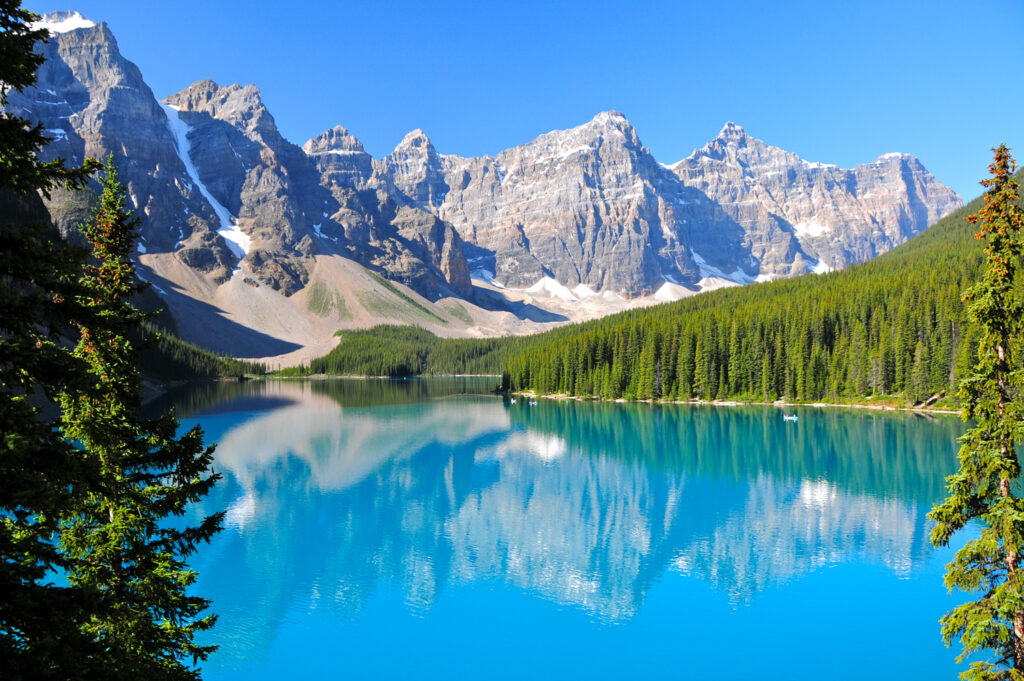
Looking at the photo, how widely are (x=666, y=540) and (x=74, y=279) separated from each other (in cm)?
3172

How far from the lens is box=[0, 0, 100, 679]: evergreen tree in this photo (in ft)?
19.5

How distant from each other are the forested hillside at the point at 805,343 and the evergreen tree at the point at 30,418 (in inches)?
3412

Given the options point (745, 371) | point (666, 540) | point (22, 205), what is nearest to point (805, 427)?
point (745, 371)

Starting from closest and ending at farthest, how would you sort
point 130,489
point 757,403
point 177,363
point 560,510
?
point 130,489, point 560,510, point 757,403, point 177,363

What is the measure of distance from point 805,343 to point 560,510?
7299cm

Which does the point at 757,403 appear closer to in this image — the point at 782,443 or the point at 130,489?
the point at 782,443

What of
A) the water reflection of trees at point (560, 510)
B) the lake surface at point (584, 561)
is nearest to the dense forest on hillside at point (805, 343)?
the water reflection of trees at point (560, 510)

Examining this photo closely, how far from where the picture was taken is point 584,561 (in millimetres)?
30453

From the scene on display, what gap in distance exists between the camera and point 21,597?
19.4 ft

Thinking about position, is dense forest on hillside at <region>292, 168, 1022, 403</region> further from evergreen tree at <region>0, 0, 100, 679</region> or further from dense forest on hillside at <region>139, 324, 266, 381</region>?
dense forest on hillside at <region>139, 324, 266, 381</region>

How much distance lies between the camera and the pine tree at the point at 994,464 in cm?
1187

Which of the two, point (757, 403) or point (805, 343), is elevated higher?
point (805, 343)

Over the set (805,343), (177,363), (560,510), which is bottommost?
(560,510)

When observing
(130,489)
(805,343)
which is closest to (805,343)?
(805,343)
